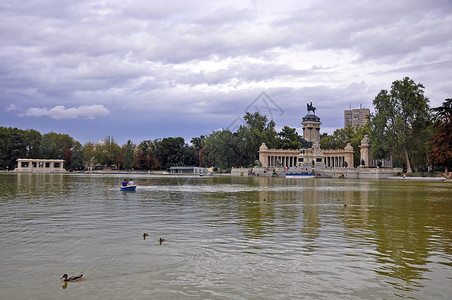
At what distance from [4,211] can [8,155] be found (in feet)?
401

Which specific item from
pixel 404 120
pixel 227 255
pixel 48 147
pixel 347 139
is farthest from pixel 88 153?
pixel 227 255

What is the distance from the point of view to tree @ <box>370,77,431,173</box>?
8006 cm

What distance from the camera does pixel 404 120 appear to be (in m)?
81.8

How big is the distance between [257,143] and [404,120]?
45.7 metres

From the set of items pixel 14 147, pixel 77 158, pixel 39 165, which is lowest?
pixel 39 165

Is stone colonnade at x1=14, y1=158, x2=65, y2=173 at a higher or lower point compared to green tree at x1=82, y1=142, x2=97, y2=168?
lower

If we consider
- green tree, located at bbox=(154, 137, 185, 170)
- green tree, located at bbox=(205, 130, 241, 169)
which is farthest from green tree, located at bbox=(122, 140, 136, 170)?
green tree, located at bbox=(205, 130, 241, 169)

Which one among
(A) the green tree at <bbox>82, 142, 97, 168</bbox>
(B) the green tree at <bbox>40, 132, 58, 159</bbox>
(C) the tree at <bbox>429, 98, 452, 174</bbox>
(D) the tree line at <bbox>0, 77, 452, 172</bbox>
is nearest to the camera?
(C) the tree at <bbox>429, 98, 452, 174</bbox>

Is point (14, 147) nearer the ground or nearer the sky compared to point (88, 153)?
nearer the sky

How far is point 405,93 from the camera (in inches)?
3182

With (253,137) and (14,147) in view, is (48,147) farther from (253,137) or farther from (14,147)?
(253,137)

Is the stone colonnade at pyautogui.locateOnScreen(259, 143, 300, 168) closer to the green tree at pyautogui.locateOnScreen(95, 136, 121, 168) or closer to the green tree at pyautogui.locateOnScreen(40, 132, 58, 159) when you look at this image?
the green tree at pyautogui.locateOnScreen(95, 136, 121, 168)

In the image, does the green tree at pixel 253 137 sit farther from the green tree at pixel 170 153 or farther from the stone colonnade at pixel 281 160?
the green tree at pixel 170 153

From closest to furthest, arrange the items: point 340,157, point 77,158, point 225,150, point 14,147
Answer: point 340,157, point 225,150, point 14,147, point 77,158
